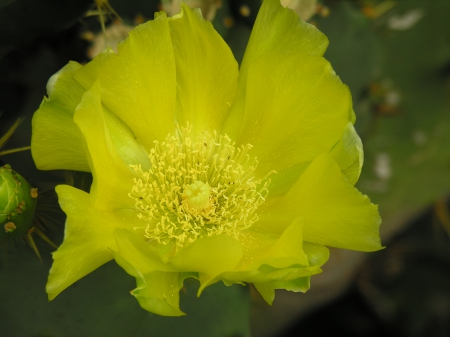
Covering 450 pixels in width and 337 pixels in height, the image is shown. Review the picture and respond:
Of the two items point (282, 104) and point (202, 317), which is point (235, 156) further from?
point (202, 317)

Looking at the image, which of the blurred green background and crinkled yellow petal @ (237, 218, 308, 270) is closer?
crinkled yellow petal @ (237, 218, 308, 270)

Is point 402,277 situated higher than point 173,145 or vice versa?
point 173,145

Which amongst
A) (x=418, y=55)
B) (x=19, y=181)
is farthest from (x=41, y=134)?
(x=418, y=55)

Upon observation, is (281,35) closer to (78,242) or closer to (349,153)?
(349,153)

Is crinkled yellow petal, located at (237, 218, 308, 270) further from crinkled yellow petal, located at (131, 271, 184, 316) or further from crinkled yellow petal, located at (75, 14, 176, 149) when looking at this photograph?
crinkled yellow petal, located at (75, 14, 176, 149)

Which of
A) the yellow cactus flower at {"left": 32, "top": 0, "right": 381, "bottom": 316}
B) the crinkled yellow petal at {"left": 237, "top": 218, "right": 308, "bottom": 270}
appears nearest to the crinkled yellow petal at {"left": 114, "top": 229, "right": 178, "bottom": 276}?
the yellow cactus flower at {"left": 32, "top": 0, "right": 381, "bottom": 316}

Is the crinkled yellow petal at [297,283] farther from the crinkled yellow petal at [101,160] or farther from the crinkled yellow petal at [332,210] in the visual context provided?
the crinkled yellow petal at [101,160]
